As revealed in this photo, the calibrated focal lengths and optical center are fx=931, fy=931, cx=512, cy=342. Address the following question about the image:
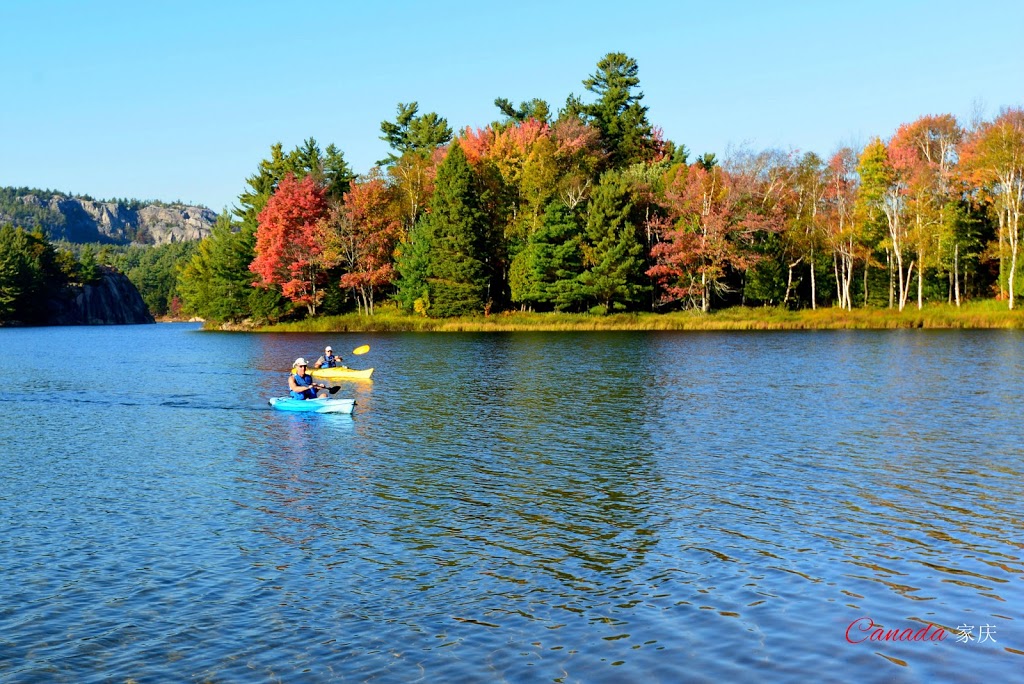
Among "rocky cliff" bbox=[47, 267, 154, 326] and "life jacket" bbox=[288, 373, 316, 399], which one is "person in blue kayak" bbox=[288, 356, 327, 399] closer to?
"life jacket" bbox=[288, 373, 316, 399]

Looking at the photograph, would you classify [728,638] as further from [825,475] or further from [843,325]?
[843,325]

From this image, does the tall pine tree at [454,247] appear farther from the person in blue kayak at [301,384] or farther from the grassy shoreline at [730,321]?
the person in blue kayak at [301,384]

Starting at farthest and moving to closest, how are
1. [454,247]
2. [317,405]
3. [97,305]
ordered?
1. [97,305]
2. [454,247]
3. [317,405]

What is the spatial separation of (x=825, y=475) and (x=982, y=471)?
3700 millimetres

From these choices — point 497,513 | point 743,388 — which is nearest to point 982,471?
point 497,513

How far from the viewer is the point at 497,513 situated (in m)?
18.8

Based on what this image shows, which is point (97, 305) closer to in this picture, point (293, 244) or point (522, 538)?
point (293, 244)

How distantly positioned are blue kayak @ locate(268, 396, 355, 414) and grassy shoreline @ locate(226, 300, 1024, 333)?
4709 centimetres

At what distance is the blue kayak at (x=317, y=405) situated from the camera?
1330 inches

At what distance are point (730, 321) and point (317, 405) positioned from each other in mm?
52588

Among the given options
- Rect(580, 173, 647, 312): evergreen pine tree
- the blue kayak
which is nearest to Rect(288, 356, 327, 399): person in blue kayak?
the blue kayak

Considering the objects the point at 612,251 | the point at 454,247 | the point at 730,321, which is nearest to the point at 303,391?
the point at 612,251

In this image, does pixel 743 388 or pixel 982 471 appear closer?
pixel 982 471

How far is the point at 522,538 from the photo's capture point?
55.2ft
